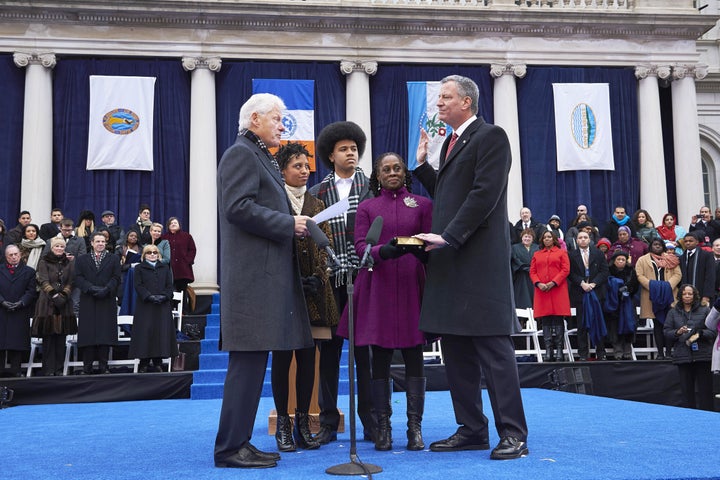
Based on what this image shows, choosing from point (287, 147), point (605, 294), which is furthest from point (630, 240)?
point (287, 147)

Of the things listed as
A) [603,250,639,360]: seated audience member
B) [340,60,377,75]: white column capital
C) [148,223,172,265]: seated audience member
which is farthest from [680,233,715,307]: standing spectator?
[340,60,377,75]: white column capital

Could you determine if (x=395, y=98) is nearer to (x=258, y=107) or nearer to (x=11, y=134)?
(x=11, y=134)

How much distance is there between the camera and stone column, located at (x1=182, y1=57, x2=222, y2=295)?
1711cm

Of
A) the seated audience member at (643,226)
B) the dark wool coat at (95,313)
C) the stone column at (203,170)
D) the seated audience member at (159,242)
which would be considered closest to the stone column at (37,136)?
the stone column at (203,170)

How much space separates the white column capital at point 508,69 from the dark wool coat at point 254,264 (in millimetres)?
14951

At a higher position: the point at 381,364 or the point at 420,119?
the point at 420,119

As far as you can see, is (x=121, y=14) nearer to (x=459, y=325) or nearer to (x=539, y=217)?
(x=539, y=217)

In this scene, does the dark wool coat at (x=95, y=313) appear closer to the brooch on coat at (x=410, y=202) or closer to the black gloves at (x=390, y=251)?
the brooch on coat at (x=410, y=202)

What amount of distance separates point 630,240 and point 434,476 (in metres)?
11.4

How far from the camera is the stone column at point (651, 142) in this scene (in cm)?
1864

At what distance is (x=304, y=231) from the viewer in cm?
444

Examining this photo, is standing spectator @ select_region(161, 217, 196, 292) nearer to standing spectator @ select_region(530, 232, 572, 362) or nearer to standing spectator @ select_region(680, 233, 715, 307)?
standing spectator @ select_region(530, 232, 572, 362)

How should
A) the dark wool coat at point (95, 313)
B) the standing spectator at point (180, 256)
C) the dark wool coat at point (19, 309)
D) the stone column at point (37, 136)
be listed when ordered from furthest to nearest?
the stone column at point (37, 136)
the standing spectator at point (180, 256)
the dark wool coat at point (95, 313)
the dark wool coat at point (19, 309)

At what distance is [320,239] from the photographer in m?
4.06
